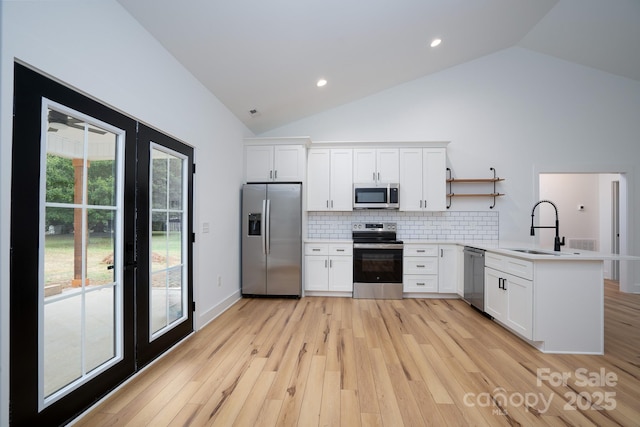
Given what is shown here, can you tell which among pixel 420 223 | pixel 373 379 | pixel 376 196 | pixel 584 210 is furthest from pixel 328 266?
pixel 584 210

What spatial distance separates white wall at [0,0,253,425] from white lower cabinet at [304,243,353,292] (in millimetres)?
1104

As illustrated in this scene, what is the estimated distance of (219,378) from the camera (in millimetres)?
2070

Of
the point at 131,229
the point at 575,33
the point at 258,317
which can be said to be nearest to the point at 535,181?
the point at 575,33

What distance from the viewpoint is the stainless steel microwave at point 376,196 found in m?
4.32

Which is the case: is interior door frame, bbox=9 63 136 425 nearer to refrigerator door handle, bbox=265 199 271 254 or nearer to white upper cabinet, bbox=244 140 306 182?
refrigerator door handle, bbox=265 199 271 254

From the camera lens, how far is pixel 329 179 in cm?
447

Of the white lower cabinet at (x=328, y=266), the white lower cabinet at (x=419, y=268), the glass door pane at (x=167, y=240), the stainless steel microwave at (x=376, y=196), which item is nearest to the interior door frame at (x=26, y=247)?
the glass door pane at (x=167, y=240)

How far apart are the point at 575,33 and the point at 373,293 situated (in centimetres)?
470

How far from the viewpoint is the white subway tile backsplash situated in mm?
4566

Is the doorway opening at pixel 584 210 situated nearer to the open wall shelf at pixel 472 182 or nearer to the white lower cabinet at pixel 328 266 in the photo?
the open wall shelf at pixel 472 182

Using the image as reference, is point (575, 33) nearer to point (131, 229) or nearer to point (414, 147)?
point (414, 147)

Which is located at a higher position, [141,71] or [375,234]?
[141,71]

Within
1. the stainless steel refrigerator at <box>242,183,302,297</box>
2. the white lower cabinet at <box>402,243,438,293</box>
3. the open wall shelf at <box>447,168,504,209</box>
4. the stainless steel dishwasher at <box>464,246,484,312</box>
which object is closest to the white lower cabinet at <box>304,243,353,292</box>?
the stainless steel refrigerator at <box>242,183,302,297</box>

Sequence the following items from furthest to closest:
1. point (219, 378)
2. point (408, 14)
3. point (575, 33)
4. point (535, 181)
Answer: point (535, 181), point (575, 33), point (408, 14), point (219, 378)
